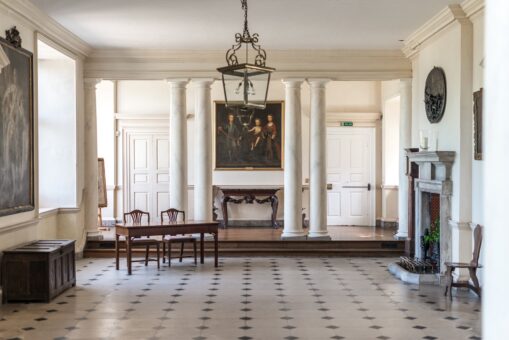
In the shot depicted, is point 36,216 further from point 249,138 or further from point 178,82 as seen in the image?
point 249,138

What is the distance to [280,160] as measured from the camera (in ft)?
46.8

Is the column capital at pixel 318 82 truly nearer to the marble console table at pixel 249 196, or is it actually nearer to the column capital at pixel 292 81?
the column capital at pixel 292 81

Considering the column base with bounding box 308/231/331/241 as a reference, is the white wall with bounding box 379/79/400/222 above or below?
above

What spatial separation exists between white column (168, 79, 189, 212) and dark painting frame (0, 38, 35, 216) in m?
3.72

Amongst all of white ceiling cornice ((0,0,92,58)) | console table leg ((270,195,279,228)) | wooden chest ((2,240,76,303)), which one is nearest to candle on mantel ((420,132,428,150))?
console table leg ((270,195,279,228))

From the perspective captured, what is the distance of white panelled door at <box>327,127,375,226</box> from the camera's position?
47.3 feet

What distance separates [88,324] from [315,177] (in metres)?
6.31

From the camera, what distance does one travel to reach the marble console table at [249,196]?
45.5 ft

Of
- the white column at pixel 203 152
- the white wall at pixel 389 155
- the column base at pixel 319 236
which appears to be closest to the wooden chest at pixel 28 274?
the white column at pixel 203 152

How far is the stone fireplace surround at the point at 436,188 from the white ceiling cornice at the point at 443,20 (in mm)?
1813

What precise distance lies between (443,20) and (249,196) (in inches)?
255
